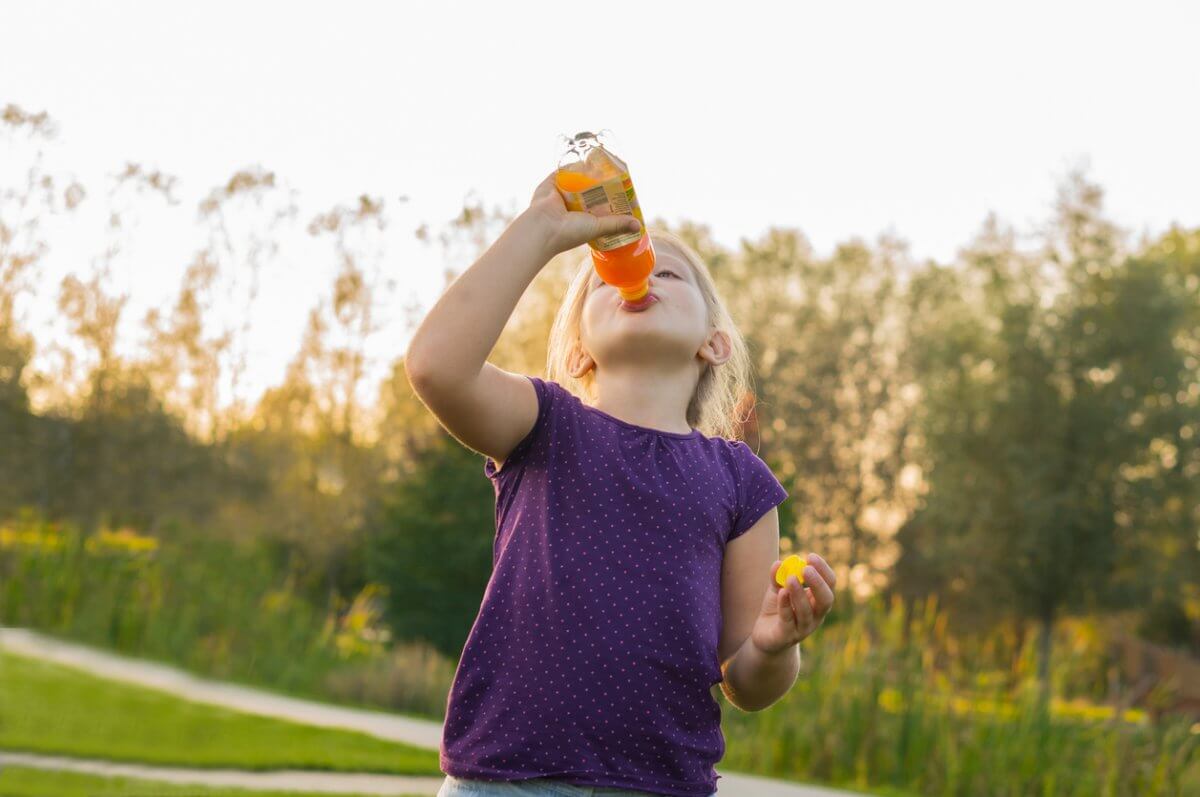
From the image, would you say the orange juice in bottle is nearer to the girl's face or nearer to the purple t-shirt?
the girl's face

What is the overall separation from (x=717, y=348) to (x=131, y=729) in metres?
1.71

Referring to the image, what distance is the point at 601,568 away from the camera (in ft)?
7.14

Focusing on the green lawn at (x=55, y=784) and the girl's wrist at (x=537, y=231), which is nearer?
the girl's wrist at (x=537, y=231)

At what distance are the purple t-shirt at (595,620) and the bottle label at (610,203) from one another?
1.09 feet

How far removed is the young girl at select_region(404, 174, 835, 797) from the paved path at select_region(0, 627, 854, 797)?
90 cm

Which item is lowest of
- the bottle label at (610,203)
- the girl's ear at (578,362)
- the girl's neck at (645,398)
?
the girl's neck at (645,398)

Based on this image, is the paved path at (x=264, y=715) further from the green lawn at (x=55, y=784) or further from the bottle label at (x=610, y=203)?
the bottle label at (x=610, y=203)

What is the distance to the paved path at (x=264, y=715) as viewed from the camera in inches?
103

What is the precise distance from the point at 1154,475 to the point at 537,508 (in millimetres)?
25252

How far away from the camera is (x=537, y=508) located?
2.26 metres

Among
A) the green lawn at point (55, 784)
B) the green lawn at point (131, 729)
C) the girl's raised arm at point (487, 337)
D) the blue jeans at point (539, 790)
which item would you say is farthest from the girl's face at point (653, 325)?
the green lawn at point (55, 784)

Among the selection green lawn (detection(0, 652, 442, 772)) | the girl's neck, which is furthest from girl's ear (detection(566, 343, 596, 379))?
green lawn (detection(0, 652, 442, 772))

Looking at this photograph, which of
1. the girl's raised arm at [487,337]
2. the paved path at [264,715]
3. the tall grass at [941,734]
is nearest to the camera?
the girl's raised arm at [487,337]

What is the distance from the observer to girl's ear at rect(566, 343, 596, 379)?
2.67m
